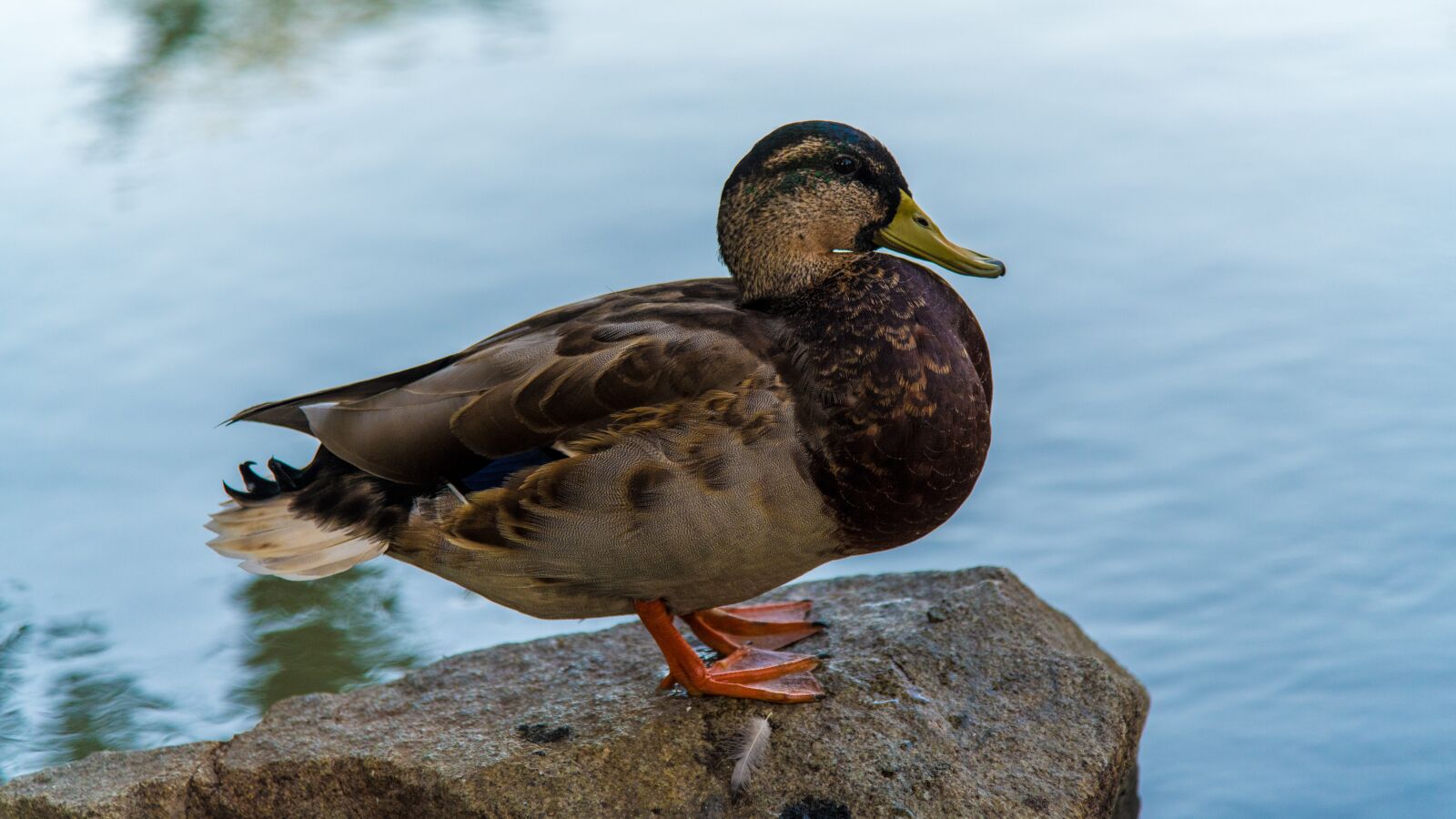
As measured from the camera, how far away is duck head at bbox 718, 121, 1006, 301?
3.46 m

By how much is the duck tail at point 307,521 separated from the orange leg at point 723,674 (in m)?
0.61

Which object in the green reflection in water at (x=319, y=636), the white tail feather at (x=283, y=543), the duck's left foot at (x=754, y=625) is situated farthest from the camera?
the green reflection in water at (x=319, y=636)

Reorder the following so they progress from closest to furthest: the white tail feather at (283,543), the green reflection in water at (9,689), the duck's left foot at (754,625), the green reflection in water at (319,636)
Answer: the white tail feather at (283,543)
the duck's left foot at (754,625)
the green reflection in water at (9,689)
the green reflection in water at (319,636)

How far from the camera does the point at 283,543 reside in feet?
11.8

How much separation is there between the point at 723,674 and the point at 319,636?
6.50 ft

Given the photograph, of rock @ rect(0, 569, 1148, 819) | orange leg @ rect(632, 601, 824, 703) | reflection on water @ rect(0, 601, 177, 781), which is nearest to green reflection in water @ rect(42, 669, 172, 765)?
reflection on water @ rect(0, 601, 177, 781)

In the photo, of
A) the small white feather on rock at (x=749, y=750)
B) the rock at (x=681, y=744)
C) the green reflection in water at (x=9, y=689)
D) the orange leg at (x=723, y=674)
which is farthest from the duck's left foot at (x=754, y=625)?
the green reflection in water at (x=9, y=689)

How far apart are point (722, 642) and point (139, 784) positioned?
4.45 ft

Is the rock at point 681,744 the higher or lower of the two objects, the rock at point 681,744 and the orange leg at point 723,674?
the lower

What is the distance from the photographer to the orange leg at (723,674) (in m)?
3.58

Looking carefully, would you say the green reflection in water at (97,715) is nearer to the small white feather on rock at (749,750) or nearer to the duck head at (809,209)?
the small white feather on rock at (749,750)

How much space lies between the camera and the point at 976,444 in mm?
3471

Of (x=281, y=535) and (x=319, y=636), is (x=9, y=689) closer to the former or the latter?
(x=319, y=636)

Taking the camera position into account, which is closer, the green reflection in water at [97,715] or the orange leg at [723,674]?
the orange leg at [723,674]
